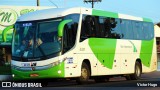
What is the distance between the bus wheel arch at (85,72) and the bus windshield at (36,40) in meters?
2.00

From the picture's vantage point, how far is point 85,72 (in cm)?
2105

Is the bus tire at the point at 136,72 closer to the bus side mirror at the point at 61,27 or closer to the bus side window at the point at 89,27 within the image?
the bus side window at the point at 89,27

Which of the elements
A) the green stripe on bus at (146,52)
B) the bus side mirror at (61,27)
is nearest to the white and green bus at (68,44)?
the bus side mirror at (61,27)

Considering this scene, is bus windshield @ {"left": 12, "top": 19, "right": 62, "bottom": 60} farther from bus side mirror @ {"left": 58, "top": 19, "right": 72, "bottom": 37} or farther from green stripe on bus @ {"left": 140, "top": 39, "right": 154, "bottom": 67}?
green stripe on bus @ {"left": 140, "top": 39, "right": 154, "bottom": 67}

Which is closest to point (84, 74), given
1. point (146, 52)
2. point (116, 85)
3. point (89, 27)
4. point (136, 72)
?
point (116, 85)

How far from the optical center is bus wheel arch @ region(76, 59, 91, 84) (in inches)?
818

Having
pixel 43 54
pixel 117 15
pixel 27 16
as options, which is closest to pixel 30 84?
pixel 43 54

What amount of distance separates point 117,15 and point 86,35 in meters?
4.03

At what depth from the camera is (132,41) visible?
25.8 metres

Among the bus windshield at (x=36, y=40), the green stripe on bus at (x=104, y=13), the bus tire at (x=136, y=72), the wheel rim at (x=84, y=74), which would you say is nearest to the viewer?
the bus windshield at (x=36, y=40)

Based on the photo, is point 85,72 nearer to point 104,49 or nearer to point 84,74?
point 84,74

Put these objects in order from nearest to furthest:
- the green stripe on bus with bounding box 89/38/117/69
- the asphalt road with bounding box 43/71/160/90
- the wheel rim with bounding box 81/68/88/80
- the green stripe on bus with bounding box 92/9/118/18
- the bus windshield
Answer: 1. the asphalt road with bounding box 43/71/160/90
2. the bus windshield
3. the wheel rim with bounding box 81/68/88/80
4. the green stripe on bus with bounding box 89/38/117/69
5. the green stripe on bus with bounding box 92/9/118/18

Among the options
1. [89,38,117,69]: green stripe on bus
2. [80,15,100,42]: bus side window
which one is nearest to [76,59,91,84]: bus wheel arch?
[89,38,117,69]: green stripe on bus

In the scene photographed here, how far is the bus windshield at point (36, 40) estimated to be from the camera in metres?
19.4
